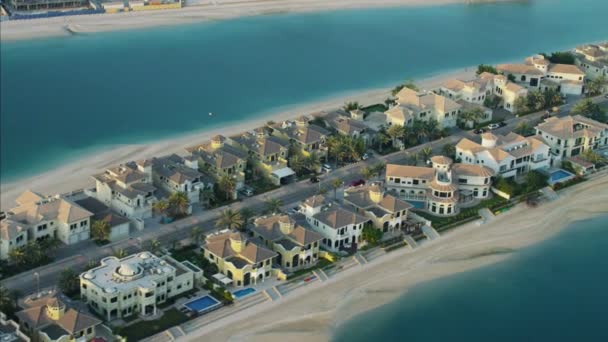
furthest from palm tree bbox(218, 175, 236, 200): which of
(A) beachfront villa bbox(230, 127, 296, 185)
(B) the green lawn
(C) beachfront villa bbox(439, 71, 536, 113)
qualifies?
(C) beachfront villa bbox(439, 71, 536, 113)

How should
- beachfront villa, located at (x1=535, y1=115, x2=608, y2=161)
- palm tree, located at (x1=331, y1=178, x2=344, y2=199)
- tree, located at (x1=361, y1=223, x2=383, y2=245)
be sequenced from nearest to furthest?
1. tree, located at (x1=361, y1=223, x2=383, y2=245)
2. palm tree, located at (x1=331, y1=178, x2=344, y2=199)
3. beachfront villa, located at (x1=535, y1=115, x2=608, y2=161)

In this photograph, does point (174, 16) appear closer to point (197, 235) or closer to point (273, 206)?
point (273, 206)

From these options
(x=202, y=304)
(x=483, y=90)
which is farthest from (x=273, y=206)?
(x=483, y=90)

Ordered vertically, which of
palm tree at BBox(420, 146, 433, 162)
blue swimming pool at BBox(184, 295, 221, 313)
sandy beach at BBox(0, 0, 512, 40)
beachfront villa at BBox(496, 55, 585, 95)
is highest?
sandy beach at BBox(0, 0, 512, 40)

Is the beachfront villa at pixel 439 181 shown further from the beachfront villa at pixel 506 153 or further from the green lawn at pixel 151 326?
the green lawn at pixel 151 326

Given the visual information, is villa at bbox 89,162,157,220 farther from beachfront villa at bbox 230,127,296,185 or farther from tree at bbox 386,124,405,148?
tree at bbox 386,124,405,148

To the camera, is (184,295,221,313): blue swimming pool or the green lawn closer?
the green lawn

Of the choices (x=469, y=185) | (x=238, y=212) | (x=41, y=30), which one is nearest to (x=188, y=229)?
(x=238, y=212)
